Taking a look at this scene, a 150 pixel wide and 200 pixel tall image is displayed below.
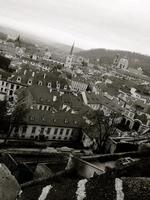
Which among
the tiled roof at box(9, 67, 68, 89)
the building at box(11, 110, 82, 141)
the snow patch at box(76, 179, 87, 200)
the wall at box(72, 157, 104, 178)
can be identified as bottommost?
the building at box(11, 110, 82, 141)

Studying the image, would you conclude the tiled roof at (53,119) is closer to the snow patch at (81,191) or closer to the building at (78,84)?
the snow patch at (81,191)

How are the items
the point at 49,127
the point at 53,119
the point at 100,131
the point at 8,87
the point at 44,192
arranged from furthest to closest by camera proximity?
1. the point at 8,87
2. the point at 53,119
3. the point at 49,127
4. the point at 100,131
5. the point at 44,192

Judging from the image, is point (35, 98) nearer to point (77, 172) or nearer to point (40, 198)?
point (77, 172)

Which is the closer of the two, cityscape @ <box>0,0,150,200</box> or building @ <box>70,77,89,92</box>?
cityscape @ <box>0,0,150,200</box>

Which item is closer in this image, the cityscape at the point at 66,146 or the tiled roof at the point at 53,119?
the cityscape at the point at 66,146

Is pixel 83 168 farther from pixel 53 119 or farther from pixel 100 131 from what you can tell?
pixel 53 119

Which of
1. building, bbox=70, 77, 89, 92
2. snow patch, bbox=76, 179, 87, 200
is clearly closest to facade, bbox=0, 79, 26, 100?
building, bbox=70, 77, 89, 92

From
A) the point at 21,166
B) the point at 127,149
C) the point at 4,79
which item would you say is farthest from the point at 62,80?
the point at 21,166

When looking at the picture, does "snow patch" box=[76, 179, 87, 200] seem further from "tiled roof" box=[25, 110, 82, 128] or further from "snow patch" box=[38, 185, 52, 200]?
"tiled roof" box=[25, 110, 82, 128]

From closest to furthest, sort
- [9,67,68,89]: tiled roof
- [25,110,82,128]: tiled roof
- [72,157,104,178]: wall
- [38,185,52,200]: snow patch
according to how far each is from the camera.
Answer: [38,185,52,200]: snow patch
[72,157,104,178]: wall
[25,110,82,128]: tiled roof
[9,67,68,89]: tiled roof

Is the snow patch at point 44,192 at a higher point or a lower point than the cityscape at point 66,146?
higher

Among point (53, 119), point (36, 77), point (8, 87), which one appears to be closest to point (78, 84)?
point (36, 77)

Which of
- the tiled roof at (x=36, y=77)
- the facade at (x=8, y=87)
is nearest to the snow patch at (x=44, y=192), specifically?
the facade at (x=8, y=87)

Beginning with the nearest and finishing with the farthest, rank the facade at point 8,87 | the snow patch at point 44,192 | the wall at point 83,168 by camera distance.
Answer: the snow patch at point 44,192 < the wall at point 83,168 < the facade at point 8,87
